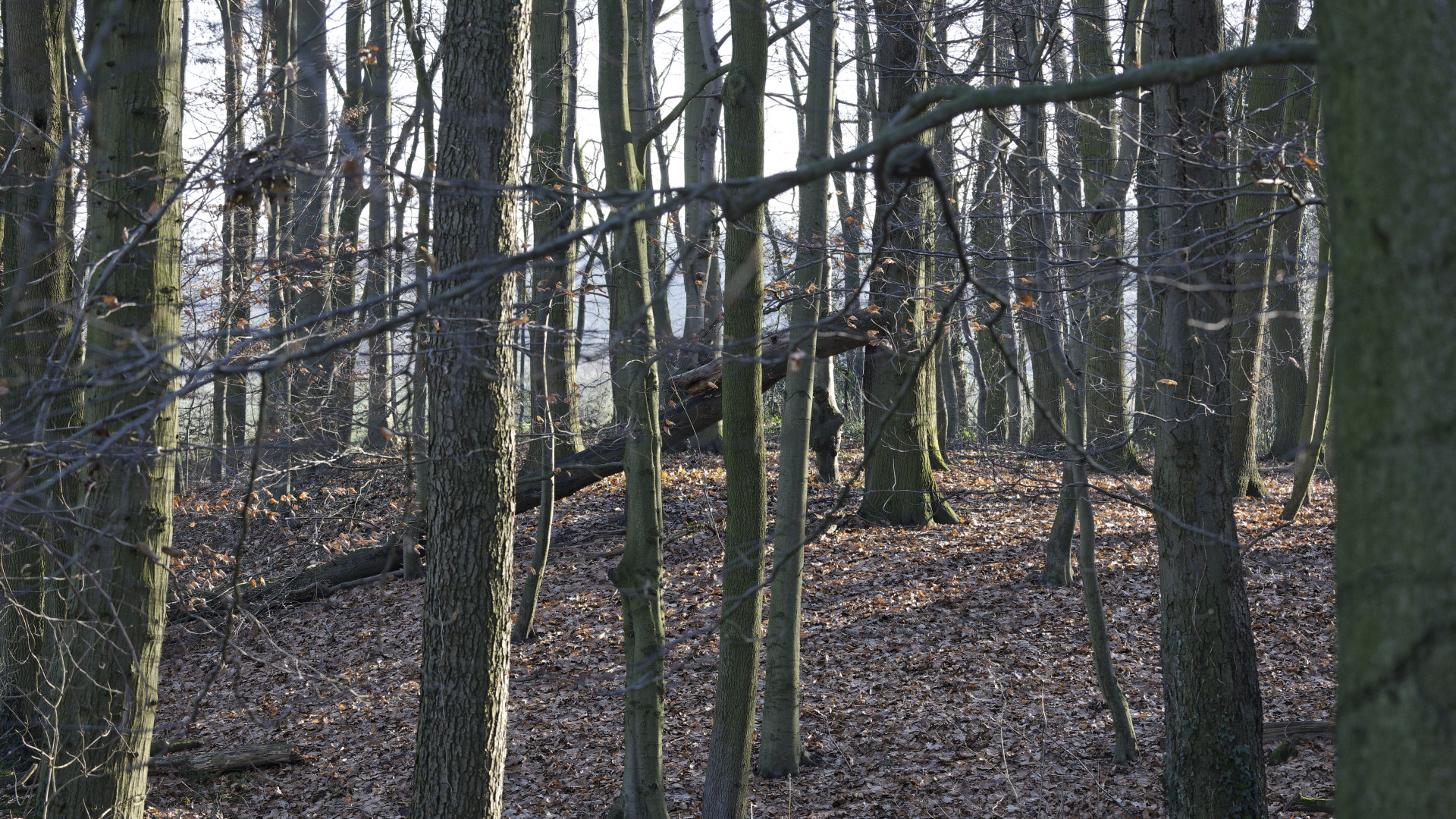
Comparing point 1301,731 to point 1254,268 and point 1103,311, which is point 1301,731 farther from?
point 1254,268

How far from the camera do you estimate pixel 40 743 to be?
6.66m

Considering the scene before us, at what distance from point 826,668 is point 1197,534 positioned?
429cm

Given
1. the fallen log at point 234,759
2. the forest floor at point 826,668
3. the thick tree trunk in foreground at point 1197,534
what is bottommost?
the fallen log at point 234,759

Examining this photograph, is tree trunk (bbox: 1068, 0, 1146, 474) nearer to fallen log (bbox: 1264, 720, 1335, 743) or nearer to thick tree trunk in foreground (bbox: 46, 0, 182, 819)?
fallen log (bbox: 1264, 720, 1335, 743)

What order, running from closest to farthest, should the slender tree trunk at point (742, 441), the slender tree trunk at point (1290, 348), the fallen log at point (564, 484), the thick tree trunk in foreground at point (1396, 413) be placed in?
the thick tree trunk in foreground at point (1396, 413) → the slender tree trunk at point (742, 441) → the fallen log at point (564, 484) → the slender tree trunk at point (1290, 348)

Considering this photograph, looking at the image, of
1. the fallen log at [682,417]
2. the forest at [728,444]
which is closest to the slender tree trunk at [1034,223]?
the forest at [728,444]

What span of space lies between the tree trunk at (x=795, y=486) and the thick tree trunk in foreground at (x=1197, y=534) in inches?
91.3

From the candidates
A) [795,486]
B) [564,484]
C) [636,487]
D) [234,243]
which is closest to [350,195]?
[636,487]

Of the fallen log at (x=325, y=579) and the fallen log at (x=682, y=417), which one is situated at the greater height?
the fallen log at (x=682, y=417)

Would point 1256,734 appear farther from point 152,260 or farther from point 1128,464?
point 1128,464

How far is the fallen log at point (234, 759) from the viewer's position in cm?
729

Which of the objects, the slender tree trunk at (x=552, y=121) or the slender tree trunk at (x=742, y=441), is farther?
the slender tree trunk at (x=552, y=121)

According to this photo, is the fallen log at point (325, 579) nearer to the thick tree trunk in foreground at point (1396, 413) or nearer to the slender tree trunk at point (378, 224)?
the slender tree trunk at point (378, 224)

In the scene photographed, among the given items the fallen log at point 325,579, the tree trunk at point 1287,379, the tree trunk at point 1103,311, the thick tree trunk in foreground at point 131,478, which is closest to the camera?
the thick tree trunk in foreground at point 131,478
